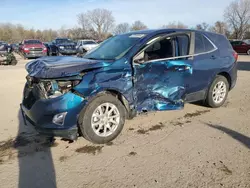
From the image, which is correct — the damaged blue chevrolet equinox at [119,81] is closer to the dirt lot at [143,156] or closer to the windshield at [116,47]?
the windshield at [116,47]

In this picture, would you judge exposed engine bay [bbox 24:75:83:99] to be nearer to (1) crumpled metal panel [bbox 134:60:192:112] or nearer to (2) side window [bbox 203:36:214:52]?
(1) crumpled metal panel [bbox 134:60:192:112]

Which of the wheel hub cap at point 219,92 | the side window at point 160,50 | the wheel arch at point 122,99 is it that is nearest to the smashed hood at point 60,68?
the wheel arch at point 122,99

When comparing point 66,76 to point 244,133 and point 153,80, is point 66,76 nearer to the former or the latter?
point 153,80

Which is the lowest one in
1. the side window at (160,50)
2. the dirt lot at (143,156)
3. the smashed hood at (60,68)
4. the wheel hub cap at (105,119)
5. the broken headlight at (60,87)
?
the dirt lot at (143,156)

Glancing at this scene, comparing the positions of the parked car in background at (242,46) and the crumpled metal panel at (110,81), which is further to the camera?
the parked car in background at (242,46)

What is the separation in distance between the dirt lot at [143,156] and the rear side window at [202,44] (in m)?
1.35

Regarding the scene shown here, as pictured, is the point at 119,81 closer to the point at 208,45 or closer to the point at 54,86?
the point at 54,86

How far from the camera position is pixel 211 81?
5379 mm

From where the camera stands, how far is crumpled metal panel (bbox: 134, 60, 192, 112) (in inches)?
166

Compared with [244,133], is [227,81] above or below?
above

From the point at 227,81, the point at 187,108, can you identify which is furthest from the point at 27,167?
the point at 227,81

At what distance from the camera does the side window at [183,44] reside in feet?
15.5

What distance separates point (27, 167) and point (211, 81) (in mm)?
3955

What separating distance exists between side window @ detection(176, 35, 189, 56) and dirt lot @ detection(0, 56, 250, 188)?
4.28 feet
